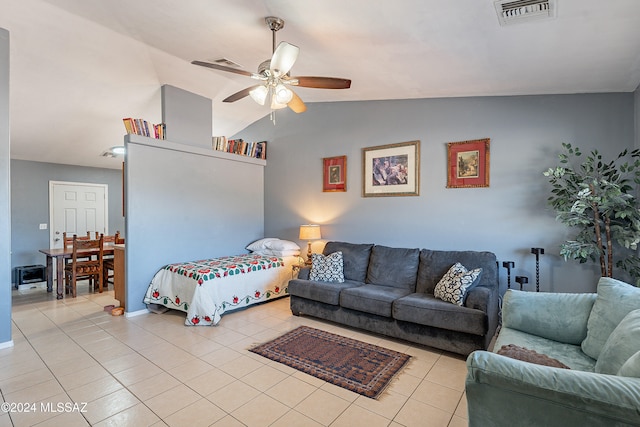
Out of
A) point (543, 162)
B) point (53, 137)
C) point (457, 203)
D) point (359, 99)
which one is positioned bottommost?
point (457, 203)

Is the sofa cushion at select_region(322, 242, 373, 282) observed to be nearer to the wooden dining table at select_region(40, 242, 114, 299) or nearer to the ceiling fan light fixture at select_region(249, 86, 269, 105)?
the ceiling fan light fixture at select_region(249, 86, 269, 105)

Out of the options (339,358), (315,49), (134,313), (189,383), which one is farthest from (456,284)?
(134,313)

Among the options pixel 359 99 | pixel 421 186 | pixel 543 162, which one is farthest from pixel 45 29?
pixel 543 162

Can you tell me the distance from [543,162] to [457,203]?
948 mm

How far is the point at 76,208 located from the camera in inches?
260

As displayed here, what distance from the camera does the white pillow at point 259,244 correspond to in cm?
525

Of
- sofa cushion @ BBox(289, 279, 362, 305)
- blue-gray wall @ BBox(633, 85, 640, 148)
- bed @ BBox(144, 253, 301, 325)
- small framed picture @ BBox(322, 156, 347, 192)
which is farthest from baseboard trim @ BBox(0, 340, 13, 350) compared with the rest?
blue-gray wall @ BBox(633, 85, 640, 148)

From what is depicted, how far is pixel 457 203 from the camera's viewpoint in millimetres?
3781

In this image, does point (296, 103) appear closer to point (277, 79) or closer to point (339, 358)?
point (277, 79)

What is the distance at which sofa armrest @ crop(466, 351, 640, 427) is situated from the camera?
3.44ft

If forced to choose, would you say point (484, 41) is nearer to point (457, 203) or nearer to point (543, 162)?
point (543, 162)

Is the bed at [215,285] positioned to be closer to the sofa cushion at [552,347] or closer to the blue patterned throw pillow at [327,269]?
the blue patterned throw pillow at [327,269]

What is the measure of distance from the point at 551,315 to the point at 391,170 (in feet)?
8.37

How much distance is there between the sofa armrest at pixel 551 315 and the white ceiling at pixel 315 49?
1.81m
